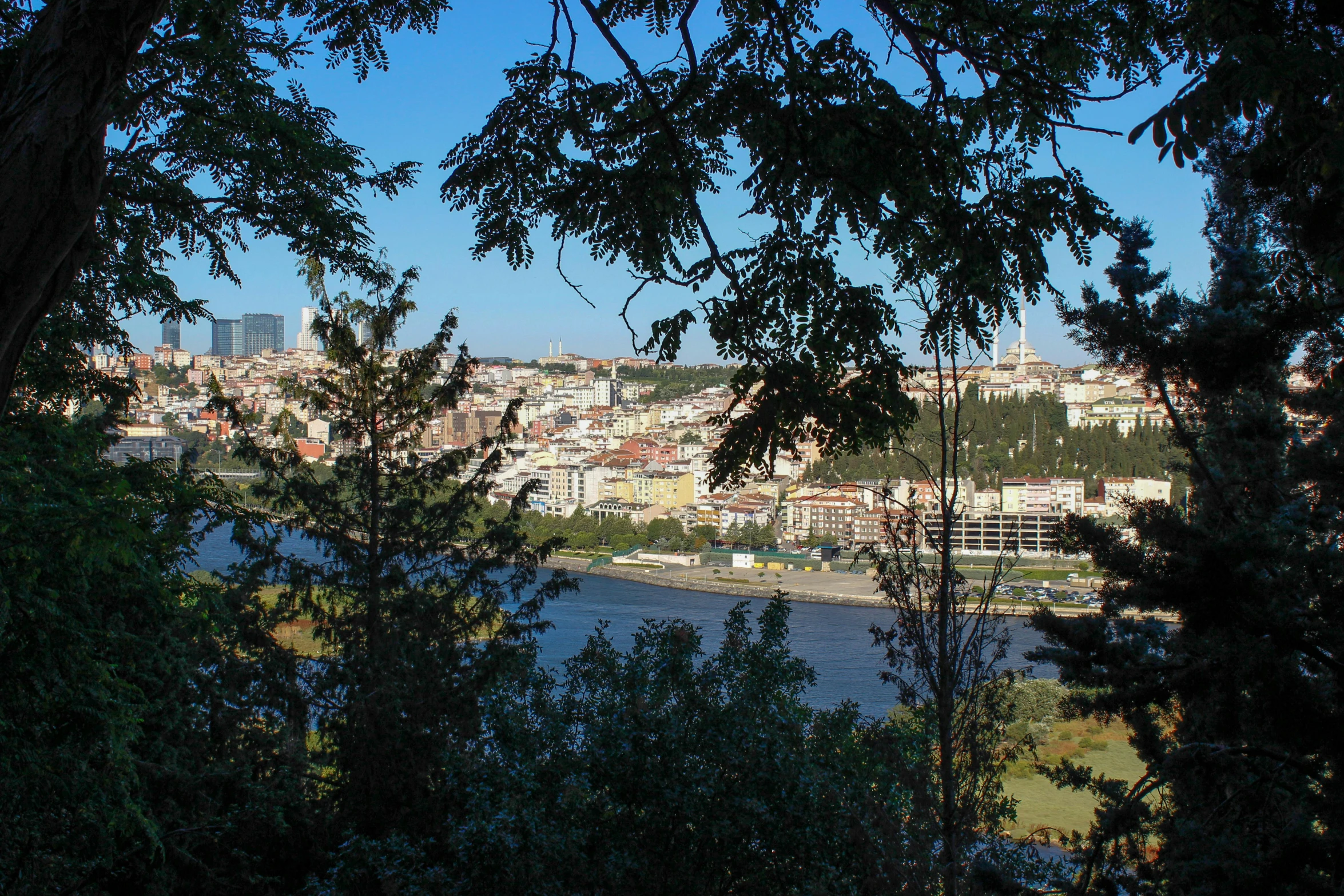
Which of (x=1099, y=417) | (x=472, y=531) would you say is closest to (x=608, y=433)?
(x=1099, y=417)

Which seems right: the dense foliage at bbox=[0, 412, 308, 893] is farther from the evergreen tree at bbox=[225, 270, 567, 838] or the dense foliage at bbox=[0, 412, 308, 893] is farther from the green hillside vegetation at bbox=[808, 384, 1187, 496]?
the green hillside vegetation at bbox=[808, 384, 1187, 496]

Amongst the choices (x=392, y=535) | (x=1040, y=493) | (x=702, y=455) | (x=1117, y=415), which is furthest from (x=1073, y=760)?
(x=1117, y=415)

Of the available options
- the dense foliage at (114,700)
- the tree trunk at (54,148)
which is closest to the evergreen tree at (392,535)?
the dense foliage at (114,700)

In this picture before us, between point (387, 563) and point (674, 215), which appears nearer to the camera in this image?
point (674, 215)

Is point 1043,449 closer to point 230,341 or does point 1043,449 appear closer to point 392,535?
point 392,535

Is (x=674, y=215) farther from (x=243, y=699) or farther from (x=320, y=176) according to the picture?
(x=243, y=699)

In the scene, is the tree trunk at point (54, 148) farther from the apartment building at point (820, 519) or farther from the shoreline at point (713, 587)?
the apartment building at point (820, 519)
